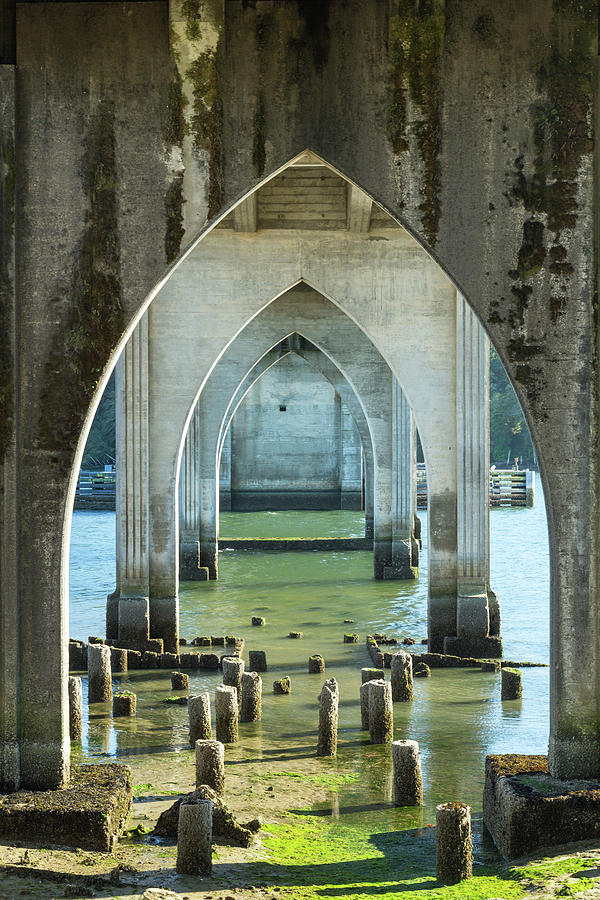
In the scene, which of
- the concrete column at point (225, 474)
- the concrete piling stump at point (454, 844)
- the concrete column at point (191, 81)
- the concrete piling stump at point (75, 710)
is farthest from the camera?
the concrete column at point (225, 474)

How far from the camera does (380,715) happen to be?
1221 centimetres

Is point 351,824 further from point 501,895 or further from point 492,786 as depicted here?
point 501,895

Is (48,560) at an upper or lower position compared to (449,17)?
lower

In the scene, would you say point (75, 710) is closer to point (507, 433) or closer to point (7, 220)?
point (7, 220)

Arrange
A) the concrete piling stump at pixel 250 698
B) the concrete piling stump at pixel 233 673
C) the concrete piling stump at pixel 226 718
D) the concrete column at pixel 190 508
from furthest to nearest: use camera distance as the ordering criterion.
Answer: the concrete column at pixel 190 508, the concrete piling stump at pixel 233 673, the concrete piling stump at pixel 250 698, the concrete piling stump at pixel 226 718

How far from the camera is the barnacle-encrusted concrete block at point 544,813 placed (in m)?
7.98

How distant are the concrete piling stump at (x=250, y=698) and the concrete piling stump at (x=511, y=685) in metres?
3.19

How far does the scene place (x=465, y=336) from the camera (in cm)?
1742

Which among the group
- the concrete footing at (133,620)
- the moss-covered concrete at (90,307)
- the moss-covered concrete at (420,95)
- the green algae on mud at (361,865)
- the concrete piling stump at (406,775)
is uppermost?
the moss-covered concrete at (420,95)

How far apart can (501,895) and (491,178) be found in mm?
4788

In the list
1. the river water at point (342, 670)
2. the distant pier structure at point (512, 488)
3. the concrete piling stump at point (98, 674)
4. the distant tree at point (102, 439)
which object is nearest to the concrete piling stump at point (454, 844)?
the river water at point (342, 670)

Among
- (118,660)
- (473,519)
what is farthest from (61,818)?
(473,519)

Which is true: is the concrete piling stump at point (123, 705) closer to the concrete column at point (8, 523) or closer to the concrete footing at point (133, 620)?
the concrete footing at point (133, 620)

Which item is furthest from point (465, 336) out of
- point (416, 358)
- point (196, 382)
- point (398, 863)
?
point (398, 863)
